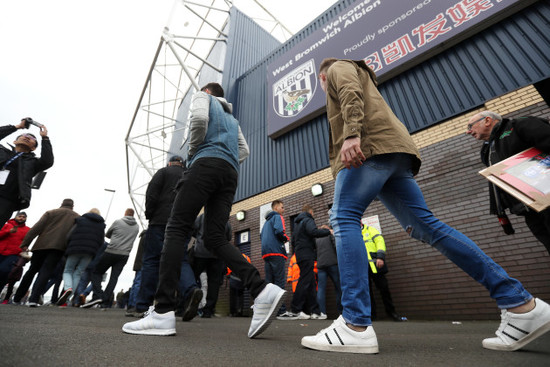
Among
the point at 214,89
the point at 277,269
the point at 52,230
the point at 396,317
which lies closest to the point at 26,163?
the point at 214,89

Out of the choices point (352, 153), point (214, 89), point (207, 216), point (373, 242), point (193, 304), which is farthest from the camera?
point (373, 242)

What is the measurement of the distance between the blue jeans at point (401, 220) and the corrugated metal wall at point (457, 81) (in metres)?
4.69

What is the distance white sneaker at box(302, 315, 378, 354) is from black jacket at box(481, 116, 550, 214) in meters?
1.59

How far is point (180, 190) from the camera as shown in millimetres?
1905

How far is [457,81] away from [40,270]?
26.7 feet

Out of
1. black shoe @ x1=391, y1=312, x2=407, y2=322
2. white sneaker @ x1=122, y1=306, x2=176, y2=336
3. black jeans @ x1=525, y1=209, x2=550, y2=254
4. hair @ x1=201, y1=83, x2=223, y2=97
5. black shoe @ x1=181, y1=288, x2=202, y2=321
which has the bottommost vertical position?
black shoe @ x1=391, y1=312, x2=407, y2=322

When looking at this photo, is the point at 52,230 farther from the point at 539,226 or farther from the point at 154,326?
the point at 539,226

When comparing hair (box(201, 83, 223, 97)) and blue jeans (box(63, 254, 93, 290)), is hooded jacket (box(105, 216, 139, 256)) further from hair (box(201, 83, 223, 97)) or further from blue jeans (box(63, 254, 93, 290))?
hair (box(201, 83, 223, 97))

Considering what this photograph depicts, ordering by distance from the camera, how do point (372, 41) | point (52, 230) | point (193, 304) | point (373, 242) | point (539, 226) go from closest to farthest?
point (539, 226) → point (193, 304) → point (52, 230) → point (373, 242) → point (372, 41)

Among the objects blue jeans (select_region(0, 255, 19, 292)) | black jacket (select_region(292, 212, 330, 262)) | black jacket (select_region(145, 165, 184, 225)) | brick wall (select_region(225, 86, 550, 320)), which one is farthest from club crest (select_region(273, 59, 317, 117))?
blue jeans (select_region(0, 255, 19, 292))

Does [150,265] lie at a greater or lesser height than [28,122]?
lesser

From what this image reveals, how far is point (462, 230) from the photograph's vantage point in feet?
15.0

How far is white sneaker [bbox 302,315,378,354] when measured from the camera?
48.7 inches

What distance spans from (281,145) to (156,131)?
32.0ft
